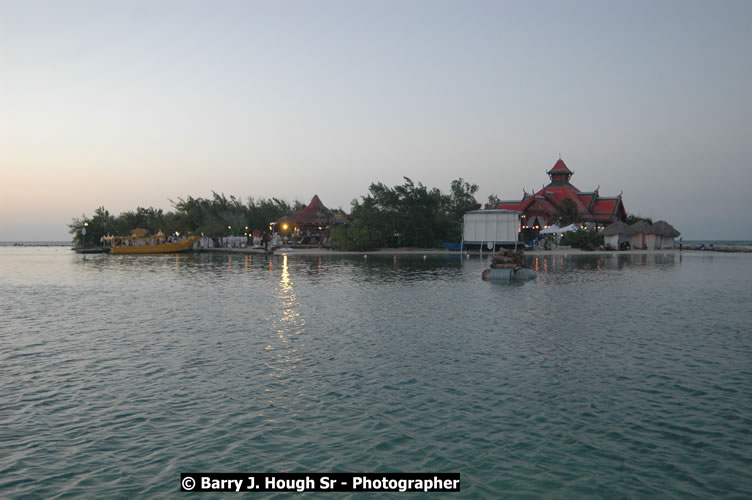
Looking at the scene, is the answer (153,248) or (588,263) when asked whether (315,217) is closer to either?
(153,248)

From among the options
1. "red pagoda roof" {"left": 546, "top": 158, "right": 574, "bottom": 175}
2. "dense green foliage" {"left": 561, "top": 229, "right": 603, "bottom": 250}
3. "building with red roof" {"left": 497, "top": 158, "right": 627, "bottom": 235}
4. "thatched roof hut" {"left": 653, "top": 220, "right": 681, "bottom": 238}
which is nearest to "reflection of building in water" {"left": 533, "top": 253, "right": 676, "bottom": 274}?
"dense green foliage" {"left": 561, "top": 229, "right": 603, "bottom": 250}

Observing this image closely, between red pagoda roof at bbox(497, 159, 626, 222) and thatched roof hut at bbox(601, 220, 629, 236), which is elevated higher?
red pagoda roof at bbox(497, 159, 626, 222)

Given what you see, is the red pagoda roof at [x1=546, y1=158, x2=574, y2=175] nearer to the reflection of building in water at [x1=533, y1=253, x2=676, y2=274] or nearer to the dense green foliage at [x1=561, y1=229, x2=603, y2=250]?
the dense green foliage at [x1=561, y1=229, x2=603, y2=250]

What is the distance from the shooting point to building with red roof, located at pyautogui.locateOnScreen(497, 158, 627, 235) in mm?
78812

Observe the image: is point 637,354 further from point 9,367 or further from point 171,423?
point 9,367

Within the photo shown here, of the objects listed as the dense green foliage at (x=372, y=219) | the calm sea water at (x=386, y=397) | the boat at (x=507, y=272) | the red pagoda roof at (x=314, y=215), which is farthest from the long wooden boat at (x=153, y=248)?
the calm sea water at (x=386, y=397)

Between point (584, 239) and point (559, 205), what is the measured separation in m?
9.04

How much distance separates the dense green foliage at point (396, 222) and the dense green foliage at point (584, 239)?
15505mm

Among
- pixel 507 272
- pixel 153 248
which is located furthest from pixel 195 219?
pixel 507 272

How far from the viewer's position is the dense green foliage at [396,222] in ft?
234

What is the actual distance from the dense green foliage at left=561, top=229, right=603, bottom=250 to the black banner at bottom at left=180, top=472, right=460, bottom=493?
71.1 meters

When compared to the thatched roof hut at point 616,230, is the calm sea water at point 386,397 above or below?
below

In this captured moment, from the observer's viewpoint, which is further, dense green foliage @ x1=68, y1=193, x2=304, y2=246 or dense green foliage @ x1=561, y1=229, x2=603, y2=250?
dense green foliage @ x1=68, y1=193, x2=304, y2=246

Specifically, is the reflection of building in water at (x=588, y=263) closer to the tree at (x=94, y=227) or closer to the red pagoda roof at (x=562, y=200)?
the red pagoda roof at (x=562, y=200)
